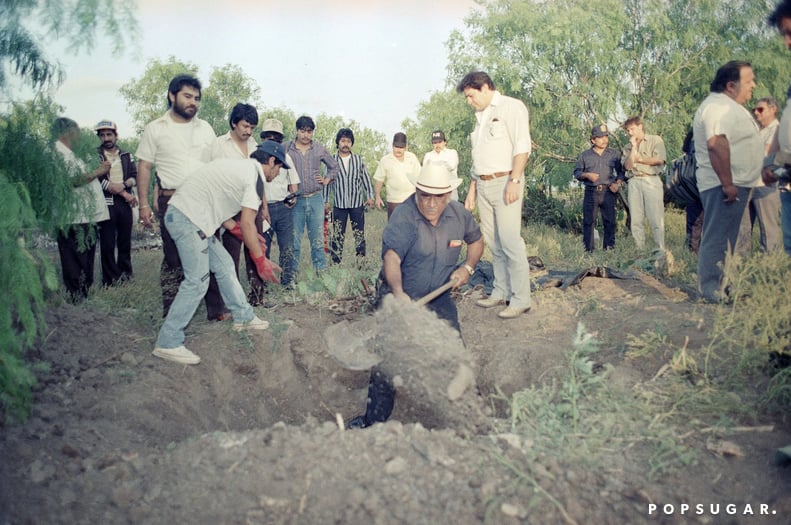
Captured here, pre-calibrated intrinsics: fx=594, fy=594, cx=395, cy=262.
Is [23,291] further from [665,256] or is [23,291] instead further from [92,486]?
[665,256]

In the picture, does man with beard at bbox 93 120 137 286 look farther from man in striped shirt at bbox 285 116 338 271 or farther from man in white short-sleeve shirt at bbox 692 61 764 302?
man in white short-sleeve shirt at bbox 692 61 764 302

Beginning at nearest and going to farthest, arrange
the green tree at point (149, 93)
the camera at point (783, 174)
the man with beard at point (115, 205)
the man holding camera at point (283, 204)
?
the camera at point (783, 174)
the man with beard at point (115, 205)
the man holding camera at point (283, 204)
the green tree at point (149, 93)

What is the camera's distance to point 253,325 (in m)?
5.02

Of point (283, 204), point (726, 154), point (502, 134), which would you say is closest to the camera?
point (726, 154)

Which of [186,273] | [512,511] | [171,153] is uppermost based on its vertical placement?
Answer: [171,153]

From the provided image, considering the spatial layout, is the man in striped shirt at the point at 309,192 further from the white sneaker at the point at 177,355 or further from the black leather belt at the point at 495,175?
the white sneaker at the point at 177,355

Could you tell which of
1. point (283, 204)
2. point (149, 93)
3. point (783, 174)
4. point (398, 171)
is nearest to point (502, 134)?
point (783, 174)

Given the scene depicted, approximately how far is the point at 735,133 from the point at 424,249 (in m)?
2.67

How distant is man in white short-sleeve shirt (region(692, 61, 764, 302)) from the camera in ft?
15.1

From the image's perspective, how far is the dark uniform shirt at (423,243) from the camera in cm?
406

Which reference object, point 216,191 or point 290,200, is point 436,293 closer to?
point 216,191

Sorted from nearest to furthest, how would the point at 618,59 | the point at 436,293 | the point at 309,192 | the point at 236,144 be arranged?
1. the point at 436,293
2. the point at 236,144
3. the point at 309,192
4. the point at 618,59

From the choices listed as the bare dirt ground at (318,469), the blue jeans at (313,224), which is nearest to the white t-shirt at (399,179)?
the blue jeans at (313,224)

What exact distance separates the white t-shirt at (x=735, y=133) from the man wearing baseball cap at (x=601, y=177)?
3239 millimetres
